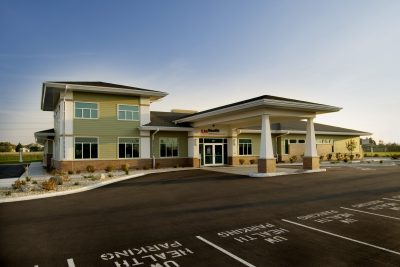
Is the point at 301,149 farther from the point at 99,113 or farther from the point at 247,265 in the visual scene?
the point at 247,265

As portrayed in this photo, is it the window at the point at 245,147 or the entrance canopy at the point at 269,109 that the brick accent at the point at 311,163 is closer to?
the entrance canopy at the point at 269,109

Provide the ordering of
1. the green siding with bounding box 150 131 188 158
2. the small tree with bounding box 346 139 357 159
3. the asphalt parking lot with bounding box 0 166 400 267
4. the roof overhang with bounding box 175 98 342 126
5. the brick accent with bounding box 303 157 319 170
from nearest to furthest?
the asphalt parking lot with bounding box 0 166 400 267, the roof overhang with bounding box 175 98 342 126, the brick accent with bounding box 303 157 319 170, the green siding with bounding box 150 131 188 158, the small tree with bounding box 346 139 357 159

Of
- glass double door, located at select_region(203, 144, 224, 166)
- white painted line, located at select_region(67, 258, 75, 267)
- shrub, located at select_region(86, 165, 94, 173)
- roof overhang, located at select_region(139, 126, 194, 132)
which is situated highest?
roof overhang, located at select_region(139, 126, 194, 132)

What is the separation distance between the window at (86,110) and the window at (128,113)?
1935mm

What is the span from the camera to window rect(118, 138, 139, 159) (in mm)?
24250

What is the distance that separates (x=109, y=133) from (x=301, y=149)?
23777mm

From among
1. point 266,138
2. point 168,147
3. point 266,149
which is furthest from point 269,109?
point 168,147

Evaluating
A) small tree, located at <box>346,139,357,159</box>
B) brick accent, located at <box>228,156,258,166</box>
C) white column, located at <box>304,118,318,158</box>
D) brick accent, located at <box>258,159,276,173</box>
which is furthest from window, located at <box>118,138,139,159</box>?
small tree, located at <box>346,139,357,159</box>

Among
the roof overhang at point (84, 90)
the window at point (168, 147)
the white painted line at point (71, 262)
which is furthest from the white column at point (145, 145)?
the white painted line at point (71, 262)

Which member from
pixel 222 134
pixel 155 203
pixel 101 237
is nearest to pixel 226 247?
pixel 101 237

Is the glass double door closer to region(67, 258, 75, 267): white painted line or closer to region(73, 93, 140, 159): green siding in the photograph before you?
region(73, 93, 140, 159): green siding

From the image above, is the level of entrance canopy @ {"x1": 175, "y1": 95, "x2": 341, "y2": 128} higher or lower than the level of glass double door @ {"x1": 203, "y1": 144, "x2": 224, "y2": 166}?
higher

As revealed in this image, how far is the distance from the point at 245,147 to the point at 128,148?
1328cm

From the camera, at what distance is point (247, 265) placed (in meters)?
5.07
